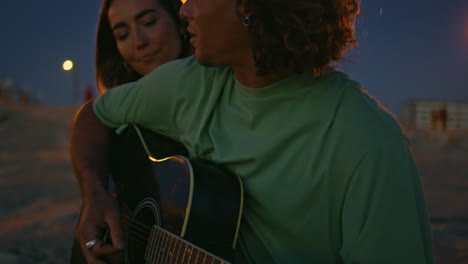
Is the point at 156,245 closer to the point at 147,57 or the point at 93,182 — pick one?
the point at 93,182

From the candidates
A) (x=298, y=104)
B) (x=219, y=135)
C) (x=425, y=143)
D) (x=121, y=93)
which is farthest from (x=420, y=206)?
(x=425, y=143)

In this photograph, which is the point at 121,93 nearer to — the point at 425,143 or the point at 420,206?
the point at 420,206

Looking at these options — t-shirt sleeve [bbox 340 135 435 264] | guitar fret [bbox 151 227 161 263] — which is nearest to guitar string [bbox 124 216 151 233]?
guitar fret [bbox 151 227 161 263]

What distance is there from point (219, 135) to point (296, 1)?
0.59 meters

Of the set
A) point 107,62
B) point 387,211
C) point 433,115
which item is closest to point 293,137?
point 387,211

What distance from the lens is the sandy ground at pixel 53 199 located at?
11.7ft

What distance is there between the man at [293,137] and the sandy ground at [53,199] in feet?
7.36

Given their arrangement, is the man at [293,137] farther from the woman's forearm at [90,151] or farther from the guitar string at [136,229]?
the woman's forearm at [90,151]

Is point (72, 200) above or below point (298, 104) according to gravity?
below

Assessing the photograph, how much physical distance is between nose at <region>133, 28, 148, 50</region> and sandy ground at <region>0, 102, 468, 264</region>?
1953 millimetres

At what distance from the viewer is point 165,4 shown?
2.88 m

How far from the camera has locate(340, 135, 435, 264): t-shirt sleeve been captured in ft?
3.60

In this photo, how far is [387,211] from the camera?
1099 millimetres

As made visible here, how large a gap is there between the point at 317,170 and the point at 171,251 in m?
0.58
